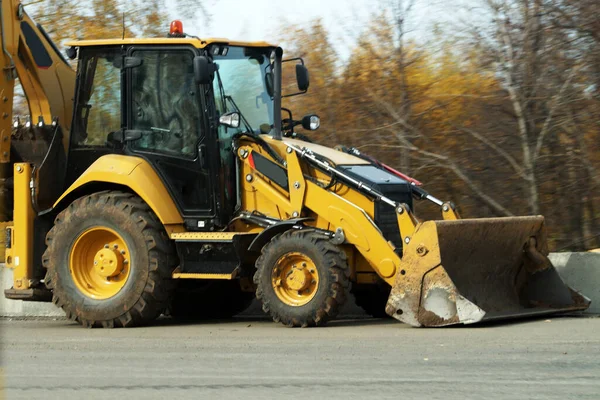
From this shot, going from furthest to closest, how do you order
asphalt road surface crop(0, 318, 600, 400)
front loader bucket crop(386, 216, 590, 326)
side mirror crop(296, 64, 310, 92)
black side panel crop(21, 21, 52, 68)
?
black side panel crop(21, 21, 52, 68) < side mirror crop(296, 64, 310, 92) < front loader bucket crop(386, 216, 590, 326) < asphalt road surface crop(0, 318, 600, 400)

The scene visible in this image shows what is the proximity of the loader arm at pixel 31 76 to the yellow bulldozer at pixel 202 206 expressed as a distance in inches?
0.9

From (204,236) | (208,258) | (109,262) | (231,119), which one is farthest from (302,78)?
(109,262)

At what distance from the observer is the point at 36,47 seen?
515 inches

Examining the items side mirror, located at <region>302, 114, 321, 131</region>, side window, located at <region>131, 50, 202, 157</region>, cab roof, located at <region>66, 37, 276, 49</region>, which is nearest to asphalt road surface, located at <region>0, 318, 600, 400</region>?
side window, located at <region>131, 50, 202, 157</region>

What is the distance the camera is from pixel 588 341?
9328 mm

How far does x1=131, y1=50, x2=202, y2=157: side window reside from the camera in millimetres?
11922

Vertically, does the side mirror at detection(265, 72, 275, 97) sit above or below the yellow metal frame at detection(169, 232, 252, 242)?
above

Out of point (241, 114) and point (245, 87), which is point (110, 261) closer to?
point (241, 114)

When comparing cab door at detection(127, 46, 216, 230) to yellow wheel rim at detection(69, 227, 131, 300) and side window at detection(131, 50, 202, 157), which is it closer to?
side window at detection(131, 50, 202, 157)

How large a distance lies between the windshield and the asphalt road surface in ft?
7.91

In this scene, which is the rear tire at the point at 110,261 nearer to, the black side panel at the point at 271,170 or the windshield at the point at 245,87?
the black side panel at the point at 271,170

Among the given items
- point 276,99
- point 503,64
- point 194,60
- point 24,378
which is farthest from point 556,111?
point 24,378

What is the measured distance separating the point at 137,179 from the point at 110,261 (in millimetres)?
967

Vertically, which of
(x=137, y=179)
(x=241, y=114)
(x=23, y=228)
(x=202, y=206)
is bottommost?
(x=23, y=228)
